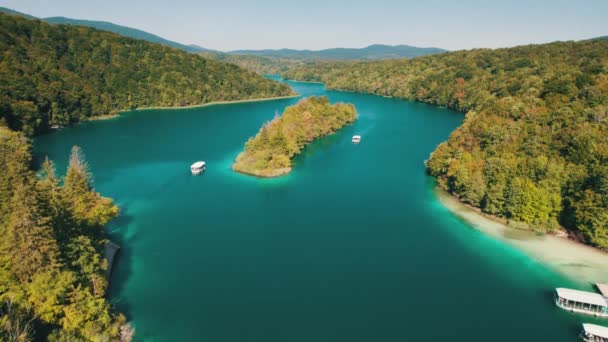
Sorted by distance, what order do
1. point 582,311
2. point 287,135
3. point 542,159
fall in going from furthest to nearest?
point 287,135 < point 542,159 < point 582,311

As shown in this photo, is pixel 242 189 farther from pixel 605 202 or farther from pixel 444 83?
pixel 444 83

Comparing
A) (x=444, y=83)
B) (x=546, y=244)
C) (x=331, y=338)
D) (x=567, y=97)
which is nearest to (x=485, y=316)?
(x=331, y=338)

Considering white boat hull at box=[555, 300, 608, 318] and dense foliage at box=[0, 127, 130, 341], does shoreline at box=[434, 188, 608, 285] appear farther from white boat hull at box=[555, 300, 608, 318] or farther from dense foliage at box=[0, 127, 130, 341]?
dense foliage at box=[0, 127, 130, 341]

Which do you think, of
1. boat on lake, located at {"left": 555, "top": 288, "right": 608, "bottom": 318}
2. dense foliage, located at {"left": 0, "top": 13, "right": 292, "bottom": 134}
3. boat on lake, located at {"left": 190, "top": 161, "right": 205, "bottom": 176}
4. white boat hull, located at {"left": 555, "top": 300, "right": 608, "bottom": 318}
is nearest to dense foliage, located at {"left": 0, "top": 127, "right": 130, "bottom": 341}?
white boat hull, located at {"left": 555, "top": 300, "right": 608, "bottom": 318}

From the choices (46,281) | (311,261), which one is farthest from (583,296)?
(46,281)

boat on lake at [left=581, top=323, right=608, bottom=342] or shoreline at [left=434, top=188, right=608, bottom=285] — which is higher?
shoreline at [left=434, top=188, right=608, bottom=285]

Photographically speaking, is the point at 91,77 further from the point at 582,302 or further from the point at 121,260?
the point at 582,302

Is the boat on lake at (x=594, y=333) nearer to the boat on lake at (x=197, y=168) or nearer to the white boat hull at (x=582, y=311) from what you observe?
the white boat hull at (x=582, y=311)
